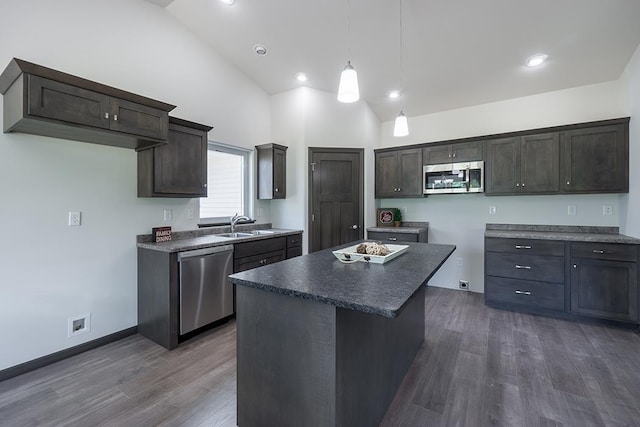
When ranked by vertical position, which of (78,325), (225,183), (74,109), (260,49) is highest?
(260,49)

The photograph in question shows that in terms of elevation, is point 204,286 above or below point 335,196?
below

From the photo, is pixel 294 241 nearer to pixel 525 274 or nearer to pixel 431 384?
pixel 431 384

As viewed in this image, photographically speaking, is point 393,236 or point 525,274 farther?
point 393,236

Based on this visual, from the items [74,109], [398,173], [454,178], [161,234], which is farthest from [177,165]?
[454,178]

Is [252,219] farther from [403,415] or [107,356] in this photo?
[403,415]

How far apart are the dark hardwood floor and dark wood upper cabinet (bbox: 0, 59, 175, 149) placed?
1.88 meters

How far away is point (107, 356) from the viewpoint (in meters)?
2.46

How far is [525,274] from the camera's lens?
3.39m

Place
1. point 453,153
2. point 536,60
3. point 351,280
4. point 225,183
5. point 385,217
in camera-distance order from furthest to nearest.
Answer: point 385,217 < point 453,153 < point 225,183 < point 536,60 < point 351,280

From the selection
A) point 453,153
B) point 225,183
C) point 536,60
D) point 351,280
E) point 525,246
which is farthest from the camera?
point 453,153

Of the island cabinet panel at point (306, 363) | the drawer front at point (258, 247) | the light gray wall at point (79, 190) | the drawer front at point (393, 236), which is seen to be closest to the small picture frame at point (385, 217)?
the drawer front at point (393, 236)

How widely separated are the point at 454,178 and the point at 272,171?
8.54ft

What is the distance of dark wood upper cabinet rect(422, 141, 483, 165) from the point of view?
12.9ft

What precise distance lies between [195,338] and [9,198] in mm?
1866
